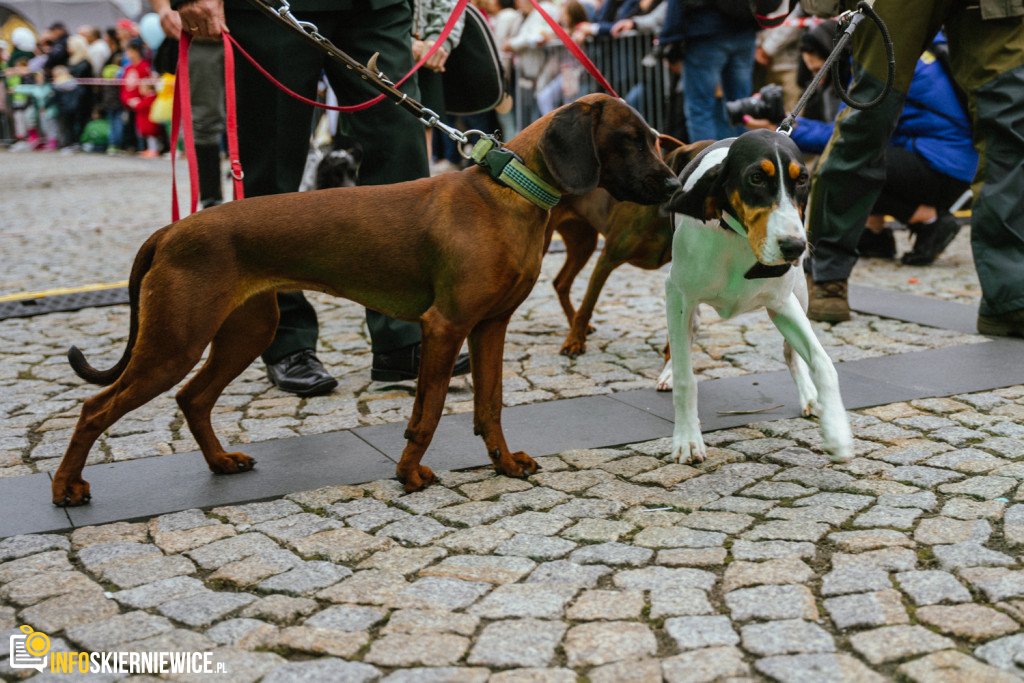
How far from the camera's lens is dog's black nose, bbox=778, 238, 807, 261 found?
3.04 metres

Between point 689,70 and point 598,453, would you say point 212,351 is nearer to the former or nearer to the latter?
point 598,453

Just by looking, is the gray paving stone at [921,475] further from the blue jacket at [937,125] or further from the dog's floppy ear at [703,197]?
the blue jacket at [937,125]

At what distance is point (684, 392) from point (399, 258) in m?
1.08

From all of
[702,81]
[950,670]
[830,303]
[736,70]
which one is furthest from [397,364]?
[736,70]

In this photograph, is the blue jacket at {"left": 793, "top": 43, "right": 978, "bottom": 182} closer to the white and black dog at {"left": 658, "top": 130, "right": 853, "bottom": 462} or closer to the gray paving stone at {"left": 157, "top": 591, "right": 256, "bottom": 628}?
the white and black dog at {"left": 658, "top": 130, "right": 853, "bottom": 462}

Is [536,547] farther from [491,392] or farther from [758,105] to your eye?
[758,105]

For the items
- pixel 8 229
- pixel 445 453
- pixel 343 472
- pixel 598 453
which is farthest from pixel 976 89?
pixel 8 229

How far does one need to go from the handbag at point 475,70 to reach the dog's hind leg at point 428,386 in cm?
211

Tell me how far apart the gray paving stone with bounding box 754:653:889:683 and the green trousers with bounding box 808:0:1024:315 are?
331 centimetres

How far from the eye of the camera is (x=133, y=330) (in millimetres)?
3369

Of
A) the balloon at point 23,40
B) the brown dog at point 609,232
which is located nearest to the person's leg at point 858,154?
the brown dog at point 609,232

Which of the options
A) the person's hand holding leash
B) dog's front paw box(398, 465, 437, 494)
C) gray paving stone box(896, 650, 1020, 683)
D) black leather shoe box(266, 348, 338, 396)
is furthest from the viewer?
Result: black leather shoe box(266, 348, 338, 396)

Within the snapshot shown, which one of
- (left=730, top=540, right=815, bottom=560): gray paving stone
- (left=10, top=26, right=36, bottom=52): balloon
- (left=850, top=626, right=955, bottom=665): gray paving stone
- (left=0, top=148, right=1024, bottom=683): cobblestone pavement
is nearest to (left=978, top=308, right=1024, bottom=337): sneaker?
(left=0, top=148, right=1024, bottom=683): cobblestone pavement

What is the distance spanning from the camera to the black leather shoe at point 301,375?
4.58 meters
